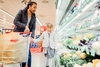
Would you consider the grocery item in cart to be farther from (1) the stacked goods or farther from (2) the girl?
(2) the girl

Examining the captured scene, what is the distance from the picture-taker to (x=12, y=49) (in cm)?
275

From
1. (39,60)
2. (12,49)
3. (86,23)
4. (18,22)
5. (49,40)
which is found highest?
(18,22)

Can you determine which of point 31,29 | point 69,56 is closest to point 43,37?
point 31,29

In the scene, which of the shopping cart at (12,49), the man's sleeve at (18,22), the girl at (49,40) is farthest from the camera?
the girl at (49,40)

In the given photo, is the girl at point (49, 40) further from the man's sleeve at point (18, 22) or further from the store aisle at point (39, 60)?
the store aisle at point (39, 60)

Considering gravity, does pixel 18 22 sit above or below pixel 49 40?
above

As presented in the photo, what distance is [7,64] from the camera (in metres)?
2.72

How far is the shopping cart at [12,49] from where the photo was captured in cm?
274

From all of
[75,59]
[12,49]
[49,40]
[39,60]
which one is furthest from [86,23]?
[39,60]

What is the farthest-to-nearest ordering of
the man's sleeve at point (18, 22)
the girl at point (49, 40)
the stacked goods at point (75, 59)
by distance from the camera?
the girl at point (49, 40) < the man's sleeve at point (18, 22) < the stacked goods at point (75, 59)

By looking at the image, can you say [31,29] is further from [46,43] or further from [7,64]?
[7,64]

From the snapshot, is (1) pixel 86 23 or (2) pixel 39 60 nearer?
(1) pixel 86 23

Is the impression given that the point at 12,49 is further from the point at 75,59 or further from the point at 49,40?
the point at 49,40

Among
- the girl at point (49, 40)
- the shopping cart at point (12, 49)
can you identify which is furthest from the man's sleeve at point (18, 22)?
the shopping cart at point (12, 49)
